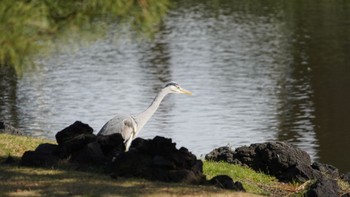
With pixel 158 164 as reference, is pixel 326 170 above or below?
below

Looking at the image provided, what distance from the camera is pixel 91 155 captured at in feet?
47.5

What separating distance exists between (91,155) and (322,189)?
3913 millimetres

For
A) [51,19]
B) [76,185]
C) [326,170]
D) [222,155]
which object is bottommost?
[326,170]

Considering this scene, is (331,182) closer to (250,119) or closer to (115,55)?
(250,119)

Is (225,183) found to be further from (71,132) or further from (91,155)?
(71,132)

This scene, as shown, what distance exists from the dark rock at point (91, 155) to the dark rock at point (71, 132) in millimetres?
764

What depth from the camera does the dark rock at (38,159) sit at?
1437cm

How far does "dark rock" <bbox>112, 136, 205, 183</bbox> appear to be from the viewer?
14016 mm

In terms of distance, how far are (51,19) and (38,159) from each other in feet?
7.44

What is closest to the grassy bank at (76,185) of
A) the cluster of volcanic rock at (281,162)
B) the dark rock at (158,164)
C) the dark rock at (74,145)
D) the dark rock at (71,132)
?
the dark rock at (158,164)

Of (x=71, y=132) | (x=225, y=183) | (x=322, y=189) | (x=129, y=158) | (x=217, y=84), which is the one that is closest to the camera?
(x=129, y=158)

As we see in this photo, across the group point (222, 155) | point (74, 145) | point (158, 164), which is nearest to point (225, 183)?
point (158, 164)

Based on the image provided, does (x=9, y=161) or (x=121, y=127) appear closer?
(x=9, y=161)

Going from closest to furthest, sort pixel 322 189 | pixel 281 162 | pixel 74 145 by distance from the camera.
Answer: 1. pixel 74 145
2. pixel 322 189
3. pixel 281 162
